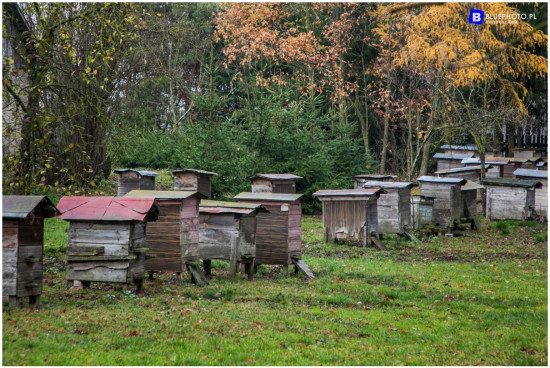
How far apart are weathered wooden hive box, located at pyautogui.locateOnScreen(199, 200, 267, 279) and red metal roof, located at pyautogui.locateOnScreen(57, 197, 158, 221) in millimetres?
2471

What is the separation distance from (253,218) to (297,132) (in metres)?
12.9

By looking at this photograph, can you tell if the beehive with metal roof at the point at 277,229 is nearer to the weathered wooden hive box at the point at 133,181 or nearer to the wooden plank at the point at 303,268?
the wooden plank at the point at 303,268

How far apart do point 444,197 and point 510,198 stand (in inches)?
168

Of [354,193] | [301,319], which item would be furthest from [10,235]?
[354,193]

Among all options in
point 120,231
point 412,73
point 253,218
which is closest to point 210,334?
point 120,231

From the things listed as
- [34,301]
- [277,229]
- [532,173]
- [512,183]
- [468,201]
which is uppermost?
[532,173]

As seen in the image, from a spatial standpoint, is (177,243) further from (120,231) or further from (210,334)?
(210,334)

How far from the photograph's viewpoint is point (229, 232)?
42.7ft

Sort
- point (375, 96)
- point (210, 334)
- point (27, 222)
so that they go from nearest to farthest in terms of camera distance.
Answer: point (210, 334)
point (27, 222)
point (375, 96)

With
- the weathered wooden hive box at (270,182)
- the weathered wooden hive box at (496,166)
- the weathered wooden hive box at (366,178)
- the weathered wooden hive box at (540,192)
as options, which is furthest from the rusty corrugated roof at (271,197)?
the weathered wooden hive box at (496,166)

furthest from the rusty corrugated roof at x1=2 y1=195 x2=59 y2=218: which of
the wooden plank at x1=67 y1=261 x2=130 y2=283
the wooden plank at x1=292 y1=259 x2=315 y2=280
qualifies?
the wooden plank at x1=292 y1=259 x2=315 y2=280

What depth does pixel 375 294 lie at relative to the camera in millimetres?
11734

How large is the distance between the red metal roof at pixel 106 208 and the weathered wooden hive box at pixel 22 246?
4.56 ft

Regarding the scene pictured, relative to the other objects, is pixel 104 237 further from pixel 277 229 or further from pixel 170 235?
pixel 277 229
